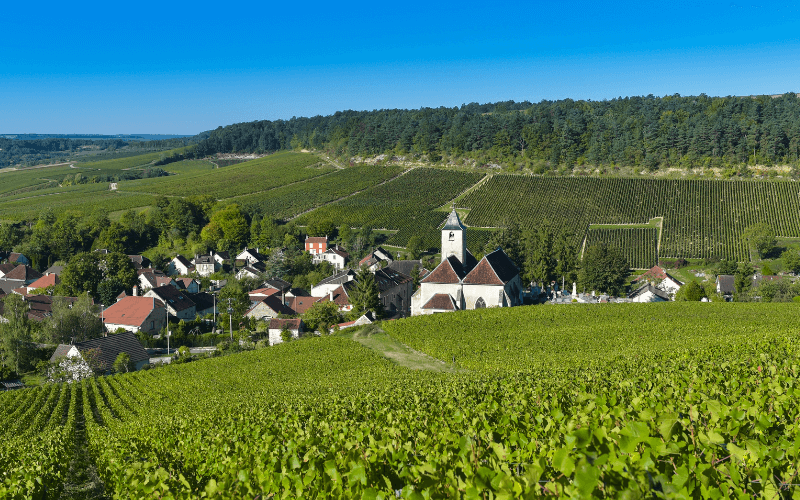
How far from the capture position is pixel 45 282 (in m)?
66.3

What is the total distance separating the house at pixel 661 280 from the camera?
5562 cm

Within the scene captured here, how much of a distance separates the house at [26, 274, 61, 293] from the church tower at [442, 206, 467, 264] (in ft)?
155

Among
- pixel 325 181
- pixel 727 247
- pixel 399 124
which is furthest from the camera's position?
pixel 399 124

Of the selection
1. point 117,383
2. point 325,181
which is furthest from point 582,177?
point 117,383

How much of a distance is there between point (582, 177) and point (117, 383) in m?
88.6

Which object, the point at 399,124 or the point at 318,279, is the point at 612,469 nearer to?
the point at 318,279

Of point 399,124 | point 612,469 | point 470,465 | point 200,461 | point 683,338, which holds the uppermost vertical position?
point 399,124

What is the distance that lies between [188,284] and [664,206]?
69.8 meters

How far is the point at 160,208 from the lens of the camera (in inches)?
3622

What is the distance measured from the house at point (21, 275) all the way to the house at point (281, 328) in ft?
143

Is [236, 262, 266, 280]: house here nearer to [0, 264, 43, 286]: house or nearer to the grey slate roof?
the grey slate roof

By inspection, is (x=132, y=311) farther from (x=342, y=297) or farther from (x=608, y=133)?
(x=608, y=133)

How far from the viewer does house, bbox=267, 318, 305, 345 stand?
46.1 meters

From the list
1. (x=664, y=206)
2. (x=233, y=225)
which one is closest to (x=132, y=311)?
(x=233, y=225)
